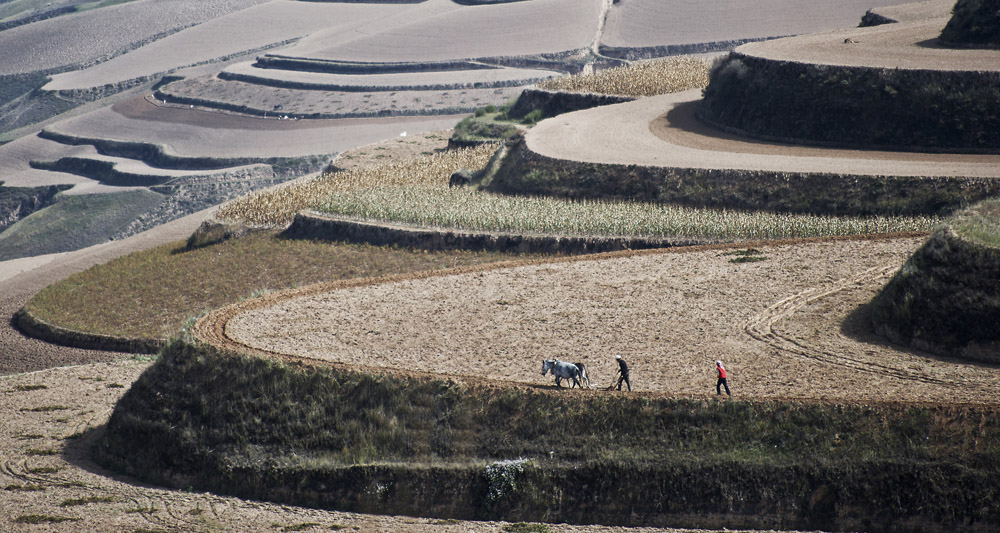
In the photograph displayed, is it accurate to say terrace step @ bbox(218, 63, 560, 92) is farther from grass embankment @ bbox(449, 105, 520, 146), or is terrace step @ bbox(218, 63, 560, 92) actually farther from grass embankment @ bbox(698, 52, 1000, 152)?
grass embankment @ bbox(698, 52, 1000, 152)

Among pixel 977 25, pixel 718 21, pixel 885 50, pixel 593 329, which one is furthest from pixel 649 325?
pixel 718 21

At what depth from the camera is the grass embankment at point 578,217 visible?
1303 inches

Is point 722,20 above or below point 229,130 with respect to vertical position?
above

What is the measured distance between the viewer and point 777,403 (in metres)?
18.0

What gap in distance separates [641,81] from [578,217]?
2713cm

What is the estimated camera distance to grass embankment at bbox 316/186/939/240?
109 feet

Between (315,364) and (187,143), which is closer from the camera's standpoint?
(315,364)

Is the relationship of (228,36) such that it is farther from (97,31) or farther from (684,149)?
(684,149)

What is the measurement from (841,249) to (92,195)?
64812 millimetres

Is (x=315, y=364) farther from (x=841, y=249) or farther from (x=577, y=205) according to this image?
(x=577, y=205)

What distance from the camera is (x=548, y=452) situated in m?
18.2

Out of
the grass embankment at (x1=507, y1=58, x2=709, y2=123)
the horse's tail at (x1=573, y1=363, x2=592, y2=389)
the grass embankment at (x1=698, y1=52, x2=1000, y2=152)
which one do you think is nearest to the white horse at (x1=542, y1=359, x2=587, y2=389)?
the horse's tail at (x1=573, y1=363, x2=592, y2=389)

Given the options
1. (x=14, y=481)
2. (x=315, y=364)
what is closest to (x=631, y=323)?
(x=315, y=364)

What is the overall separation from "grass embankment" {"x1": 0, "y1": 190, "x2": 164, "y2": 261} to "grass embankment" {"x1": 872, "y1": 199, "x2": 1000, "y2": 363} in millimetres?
59111
